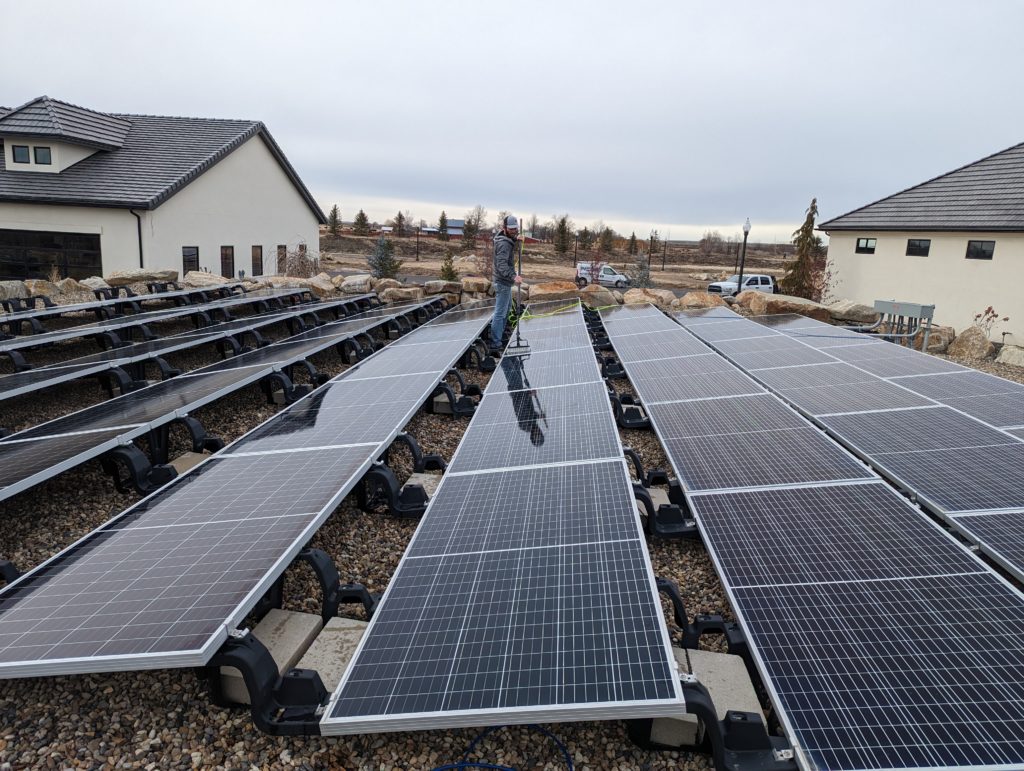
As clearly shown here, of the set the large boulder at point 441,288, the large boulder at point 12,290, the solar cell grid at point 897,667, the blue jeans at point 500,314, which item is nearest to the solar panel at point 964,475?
the solar cell grid at point 897,667

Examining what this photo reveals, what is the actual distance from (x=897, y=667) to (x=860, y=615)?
1.27 feet

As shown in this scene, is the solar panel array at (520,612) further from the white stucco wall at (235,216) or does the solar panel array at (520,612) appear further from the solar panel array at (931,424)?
the white stucco wall at (235,216)

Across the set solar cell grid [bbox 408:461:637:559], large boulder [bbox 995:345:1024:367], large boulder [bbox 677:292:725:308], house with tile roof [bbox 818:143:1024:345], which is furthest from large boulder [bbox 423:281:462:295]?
house with tile roof [bbox 818:143:1024:345]

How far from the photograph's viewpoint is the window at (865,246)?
2464cm

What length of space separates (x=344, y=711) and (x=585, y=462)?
2783 mm

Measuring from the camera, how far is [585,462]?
4.94 metres

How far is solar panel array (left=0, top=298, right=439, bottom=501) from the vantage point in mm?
4824

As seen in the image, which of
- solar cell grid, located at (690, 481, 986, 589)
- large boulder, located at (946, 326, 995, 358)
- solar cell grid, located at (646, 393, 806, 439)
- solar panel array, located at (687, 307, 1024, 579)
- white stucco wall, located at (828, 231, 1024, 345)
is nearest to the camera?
solar cell grid, located at (690, 481, 986, 589)

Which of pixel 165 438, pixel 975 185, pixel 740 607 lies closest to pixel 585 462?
pixel 740 607

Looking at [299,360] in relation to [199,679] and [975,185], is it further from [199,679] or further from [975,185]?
[975,185]

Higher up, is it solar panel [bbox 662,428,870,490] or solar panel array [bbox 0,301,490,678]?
solar panel [bbox 662,428,870,490]

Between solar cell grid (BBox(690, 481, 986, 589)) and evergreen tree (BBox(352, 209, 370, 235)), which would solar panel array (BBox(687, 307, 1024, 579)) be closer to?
solar cell grid (BBox(690, 481, 986, 589))

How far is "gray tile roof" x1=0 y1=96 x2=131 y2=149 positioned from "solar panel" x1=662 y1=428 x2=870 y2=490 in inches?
1095

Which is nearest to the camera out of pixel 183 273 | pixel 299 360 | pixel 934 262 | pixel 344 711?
pixel 344 711
